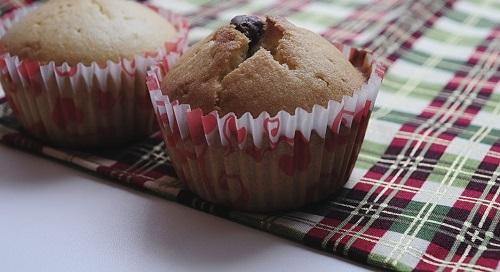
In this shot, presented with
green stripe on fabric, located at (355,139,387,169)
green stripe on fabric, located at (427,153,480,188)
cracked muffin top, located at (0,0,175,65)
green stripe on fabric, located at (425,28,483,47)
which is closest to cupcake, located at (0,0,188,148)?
cracked muffin top, located at (0,0,175,65)

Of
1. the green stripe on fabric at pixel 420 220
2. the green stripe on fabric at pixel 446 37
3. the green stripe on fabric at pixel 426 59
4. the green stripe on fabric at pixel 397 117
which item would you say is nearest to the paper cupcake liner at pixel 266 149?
the green stripe on fabric at pixel 420 220

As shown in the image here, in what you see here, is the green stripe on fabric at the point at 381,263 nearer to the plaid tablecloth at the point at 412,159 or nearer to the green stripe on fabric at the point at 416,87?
the plaid tablecloth at the point at 412,159

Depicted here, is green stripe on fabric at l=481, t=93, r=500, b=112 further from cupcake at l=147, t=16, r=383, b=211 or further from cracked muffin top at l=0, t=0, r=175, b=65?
cracked muffin top at l=0, t=0, r=175, b=65

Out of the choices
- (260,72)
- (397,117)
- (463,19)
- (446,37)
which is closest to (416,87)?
(397,117)

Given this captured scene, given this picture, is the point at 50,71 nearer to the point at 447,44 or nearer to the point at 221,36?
the point at 221,36

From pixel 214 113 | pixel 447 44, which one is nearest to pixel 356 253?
pixel 214 113
